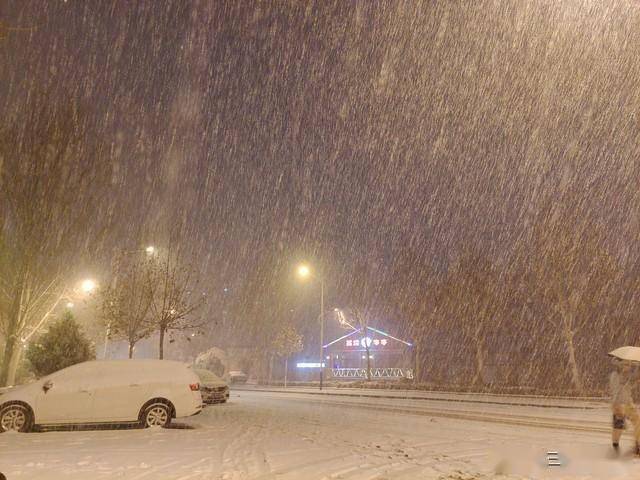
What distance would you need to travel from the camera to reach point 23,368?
29484 millimetres

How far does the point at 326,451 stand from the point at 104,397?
590 centimetres

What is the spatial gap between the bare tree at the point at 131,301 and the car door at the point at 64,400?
1452cm

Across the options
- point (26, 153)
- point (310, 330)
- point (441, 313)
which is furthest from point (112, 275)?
point (310, 330)

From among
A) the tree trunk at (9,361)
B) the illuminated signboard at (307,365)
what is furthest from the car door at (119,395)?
the illuminated signboard at (307,365)

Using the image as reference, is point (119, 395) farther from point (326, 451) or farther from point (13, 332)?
point (13, 332)

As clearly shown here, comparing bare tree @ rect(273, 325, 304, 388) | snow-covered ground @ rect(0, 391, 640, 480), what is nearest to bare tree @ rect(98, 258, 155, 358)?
snow-covered ground @ rect(0, 391, 640, 480)

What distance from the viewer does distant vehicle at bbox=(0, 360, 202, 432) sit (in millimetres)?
12016

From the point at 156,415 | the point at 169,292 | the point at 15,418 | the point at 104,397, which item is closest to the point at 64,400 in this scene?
the point at 104,397

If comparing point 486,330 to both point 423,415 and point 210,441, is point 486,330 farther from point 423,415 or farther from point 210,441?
point 210,441

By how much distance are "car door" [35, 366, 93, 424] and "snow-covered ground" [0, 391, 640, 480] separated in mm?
400

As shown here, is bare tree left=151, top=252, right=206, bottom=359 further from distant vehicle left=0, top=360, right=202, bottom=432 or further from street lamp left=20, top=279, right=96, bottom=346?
distant vehicle left=0, top=360, right=202, bottom=432

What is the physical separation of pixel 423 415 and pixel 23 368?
23667mm

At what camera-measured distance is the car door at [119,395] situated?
1233 centimetres

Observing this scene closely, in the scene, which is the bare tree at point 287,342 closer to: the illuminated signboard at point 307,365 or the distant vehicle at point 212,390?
the illuminated signboard at point 307,365
